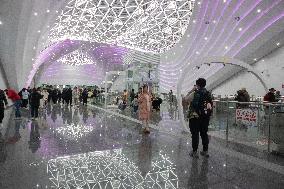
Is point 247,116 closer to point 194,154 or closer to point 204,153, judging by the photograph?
point 204,153

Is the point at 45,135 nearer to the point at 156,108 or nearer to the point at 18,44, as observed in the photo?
the point at 156,108

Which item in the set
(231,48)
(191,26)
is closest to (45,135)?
(231,48)

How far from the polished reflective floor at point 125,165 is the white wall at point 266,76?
18.4 m

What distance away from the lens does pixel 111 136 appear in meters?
9.48

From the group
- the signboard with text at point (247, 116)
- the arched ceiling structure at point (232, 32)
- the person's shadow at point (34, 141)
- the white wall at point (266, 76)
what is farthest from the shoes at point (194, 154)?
the white wall at point (266, 76)

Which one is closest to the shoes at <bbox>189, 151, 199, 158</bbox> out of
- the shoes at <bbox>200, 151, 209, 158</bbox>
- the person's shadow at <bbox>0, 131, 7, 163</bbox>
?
the shoes at <bbox>200, 151, 209, 158</bbox>

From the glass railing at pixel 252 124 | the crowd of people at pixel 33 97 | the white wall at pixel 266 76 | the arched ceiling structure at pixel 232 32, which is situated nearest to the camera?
the glass railing at pixel 252 124

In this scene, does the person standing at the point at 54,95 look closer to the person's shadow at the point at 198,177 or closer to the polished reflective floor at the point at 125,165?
the polished reflective floor at the point at 125,165

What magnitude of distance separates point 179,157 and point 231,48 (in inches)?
928

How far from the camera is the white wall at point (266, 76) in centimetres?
2494

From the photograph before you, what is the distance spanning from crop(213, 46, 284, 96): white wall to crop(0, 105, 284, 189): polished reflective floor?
18.4 m

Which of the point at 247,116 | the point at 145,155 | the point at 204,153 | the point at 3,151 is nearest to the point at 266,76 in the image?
the point at 247,116

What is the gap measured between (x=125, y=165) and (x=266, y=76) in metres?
23.9

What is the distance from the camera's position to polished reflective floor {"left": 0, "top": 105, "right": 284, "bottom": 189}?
4.69 metres
